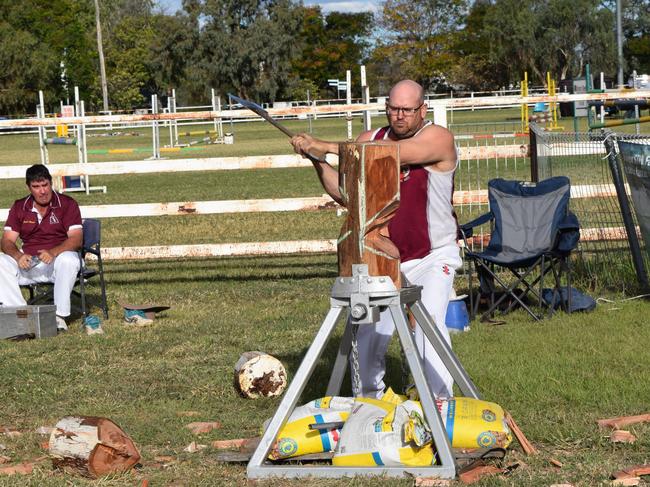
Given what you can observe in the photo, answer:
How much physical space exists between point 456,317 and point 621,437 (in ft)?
8.94

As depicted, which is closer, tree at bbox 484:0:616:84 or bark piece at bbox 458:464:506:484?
bark piece at bbox 458:464:506:484

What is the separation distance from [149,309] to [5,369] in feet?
5.93

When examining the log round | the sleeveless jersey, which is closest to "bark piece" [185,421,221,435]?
the log round

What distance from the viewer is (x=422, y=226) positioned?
18.5 feet

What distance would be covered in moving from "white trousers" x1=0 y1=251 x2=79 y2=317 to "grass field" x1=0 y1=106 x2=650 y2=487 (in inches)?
11.5

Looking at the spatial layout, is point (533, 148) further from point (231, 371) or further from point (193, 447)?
point (193, 447)

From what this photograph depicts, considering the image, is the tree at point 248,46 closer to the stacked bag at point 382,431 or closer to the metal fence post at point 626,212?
the metal fence post at point 626,212

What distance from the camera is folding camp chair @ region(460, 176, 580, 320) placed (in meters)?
8.30

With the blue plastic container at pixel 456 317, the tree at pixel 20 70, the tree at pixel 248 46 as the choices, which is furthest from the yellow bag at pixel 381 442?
the tree at pixel 248 46

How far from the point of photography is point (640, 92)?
37.3 feet

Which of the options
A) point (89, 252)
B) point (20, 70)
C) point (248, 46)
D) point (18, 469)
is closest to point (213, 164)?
point (89, 252)

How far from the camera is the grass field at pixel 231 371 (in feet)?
17.0

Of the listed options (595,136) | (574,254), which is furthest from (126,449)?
(574,254)

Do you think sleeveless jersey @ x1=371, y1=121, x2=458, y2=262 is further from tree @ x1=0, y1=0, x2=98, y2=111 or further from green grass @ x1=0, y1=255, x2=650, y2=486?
tree @ x1=0, y1=0, x2=98, y2=111
